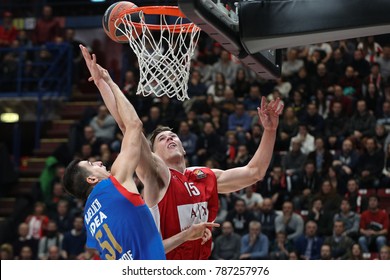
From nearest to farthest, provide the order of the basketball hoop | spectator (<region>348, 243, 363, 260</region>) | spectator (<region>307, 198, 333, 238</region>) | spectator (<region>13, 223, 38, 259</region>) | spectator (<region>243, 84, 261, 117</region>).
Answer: the basketball hoop
spectator (<region>348, 243, 363, 260</region>)
spectator (<region>307, 198, 333, 238</region>)
spectator (<region>13, 223, 38, 259</region>)
spectator (<region>243, 84, 261, 117</region>)

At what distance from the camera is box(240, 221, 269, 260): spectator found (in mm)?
12992

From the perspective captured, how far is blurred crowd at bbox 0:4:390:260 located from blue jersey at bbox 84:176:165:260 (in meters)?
6.53

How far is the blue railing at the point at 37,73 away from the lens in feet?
58.6

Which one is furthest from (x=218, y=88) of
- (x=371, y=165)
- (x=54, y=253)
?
(x=54, y=253)

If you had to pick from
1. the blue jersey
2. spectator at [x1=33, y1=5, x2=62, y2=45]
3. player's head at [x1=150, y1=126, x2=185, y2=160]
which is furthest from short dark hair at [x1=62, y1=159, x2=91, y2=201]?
spectator at [x1=33, y1=5, x2=62, y2=45]

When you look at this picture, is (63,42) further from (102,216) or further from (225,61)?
(102,216)

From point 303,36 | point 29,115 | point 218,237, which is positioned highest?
point 303,36

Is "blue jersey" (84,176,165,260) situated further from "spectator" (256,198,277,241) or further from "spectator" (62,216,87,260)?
"spectator" (62,216,87,260)

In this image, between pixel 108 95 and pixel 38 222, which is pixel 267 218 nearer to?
pixel 38 222

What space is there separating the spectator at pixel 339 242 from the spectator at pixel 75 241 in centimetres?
379

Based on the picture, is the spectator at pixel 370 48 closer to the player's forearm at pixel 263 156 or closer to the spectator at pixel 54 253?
the spectator at pixel 54 253

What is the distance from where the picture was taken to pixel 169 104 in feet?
52.5
